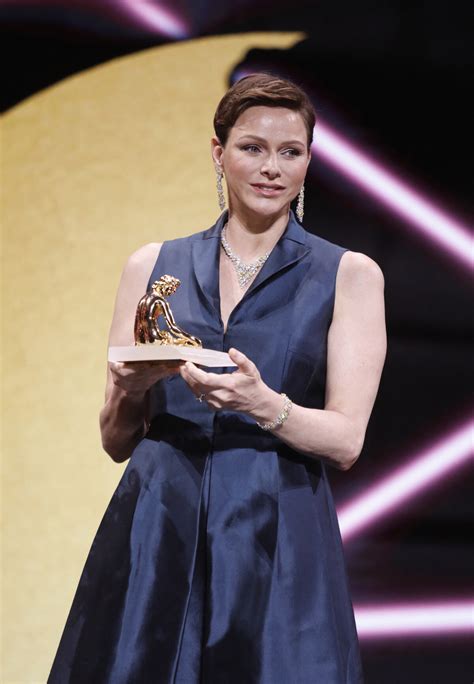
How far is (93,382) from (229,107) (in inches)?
48.9

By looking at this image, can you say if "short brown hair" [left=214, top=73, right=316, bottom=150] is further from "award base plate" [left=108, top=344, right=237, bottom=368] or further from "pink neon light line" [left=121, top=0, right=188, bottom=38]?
"pink neon light line" [left=121, top=0, right=188, bottom=38]

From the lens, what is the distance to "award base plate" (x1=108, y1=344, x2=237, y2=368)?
124cm

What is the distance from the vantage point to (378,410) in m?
2.48

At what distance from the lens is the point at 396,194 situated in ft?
8.25

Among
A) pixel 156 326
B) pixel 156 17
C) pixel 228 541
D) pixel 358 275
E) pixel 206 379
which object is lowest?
pixel 228 541

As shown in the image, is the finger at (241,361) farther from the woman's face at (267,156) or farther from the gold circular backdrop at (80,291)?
the gold circular backdrop at (80,291)

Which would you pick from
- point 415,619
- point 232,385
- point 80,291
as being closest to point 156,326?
point 232,385

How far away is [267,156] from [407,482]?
4.13ft

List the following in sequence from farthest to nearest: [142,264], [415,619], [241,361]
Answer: [415,619]
[142,264]
[241,361]

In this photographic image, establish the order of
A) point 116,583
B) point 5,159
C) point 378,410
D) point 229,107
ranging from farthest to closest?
1. point 5,159
2. point 378,410
3. point 229,107
4. point 116,583

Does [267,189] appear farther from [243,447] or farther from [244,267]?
[243,447]

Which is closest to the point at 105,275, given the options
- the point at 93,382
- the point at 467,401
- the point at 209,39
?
the point at 93,382

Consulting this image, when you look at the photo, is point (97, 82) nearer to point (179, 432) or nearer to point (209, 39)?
point (209, 39)

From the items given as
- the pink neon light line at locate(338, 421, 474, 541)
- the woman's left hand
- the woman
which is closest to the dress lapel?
the woman
